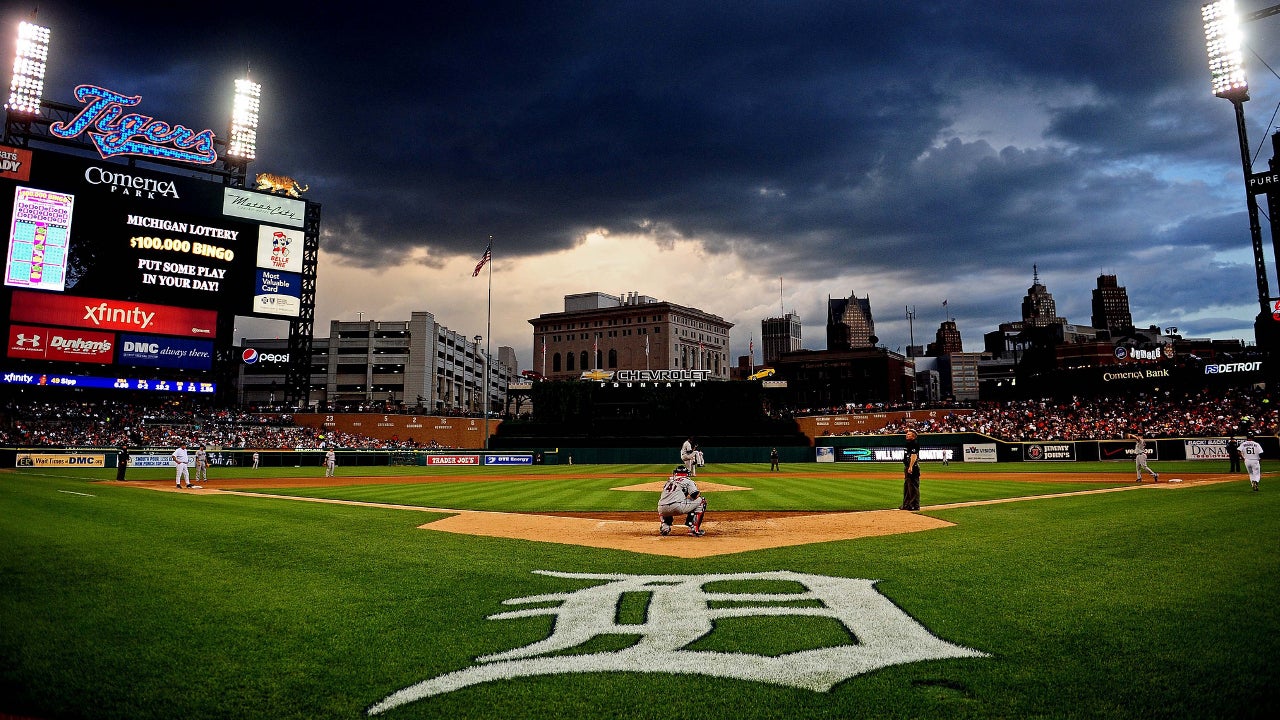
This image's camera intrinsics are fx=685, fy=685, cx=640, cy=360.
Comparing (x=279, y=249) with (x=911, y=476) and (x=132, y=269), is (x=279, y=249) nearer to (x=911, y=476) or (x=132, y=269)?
(x=132, y=269)

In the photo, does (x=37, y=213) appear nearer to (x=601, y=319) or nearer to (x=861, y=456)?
(x=861, y=456)

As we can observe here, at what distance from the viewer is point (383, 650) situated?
541 centimetres


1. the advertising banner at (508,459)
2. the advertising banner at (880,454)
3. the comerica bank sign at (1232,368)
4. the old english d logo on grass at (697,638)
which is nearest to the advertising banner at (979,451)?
the advertising banner at (880,454)

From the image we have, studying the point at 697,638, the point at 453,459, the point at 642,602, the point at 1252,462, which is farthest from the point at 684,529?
the point at 453,459

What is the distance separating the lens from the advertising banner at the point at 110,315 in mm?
43906

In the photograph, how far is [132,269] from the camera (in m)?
46.6

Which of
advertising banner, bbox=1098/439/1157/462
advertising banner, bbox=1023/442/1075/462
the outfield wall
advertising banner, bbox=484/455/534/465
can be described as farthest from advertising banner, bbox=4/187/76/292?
advertising banner, bbox=1098/439/1157/462

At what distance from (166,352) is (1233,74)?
64.3m

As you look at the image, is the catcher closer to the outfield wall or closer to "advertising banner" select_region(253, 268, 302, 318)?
the outfield wall

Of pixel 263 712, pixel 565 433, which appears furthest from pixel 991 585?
pixel 565 433

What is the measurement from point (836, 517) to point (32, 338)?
2056 inches

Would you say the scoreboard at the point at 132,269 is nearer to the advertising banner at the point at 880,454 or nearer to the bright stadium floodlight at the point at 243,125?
the bright stadium floodlight at the point at 243,125

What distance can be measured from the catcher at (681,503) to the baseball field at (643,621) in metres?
0.33

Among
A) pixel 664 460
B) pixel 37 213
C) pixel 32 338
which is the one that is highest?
pixel 37 213
